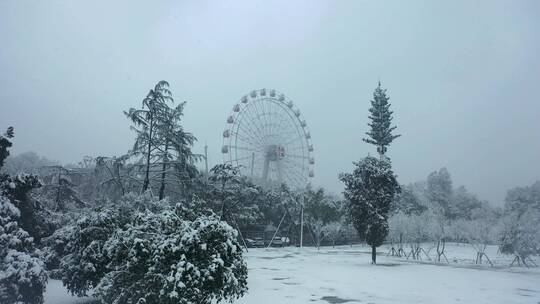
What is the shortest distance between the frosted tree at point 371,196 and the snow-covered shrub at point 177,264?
2254 centimetres

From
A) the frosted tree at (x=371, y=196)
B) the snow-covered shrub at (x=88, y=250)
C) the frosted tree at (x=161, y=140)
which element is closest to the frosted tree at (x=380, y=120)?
the frosted tree at (x=371, y=196)

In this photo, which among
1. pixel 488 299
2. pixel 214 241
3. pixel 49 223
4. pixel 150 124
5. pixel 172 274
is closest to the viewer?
pixel 172 274

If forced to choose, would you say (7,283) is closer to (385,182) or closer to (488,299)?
(488,299)

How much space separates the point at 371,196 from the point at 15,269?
84.1ft

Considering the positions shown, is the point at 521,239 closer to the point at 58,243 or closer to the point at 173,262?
the point at 173,262

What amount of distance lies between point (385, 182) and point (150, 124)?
724 inches

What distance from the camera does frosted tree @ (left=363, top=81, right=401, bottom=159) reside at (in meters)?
40.8

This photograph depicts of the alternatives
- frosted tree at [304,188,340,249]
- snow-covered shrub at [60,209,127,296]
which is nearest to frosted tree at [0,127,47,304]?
snow-covered shrub at [60,209,127,296]

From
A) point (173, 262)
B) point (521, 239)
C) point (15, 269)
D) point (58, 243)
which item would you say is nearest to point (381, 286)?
point (173, 262)

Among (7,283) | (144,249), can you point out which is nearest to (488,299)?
(144,249)

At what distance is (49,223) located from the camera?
57.9ft

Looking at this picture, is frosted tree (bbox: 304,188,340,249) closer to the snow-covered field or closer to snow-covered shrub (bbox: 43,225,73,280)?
the snow-covered field

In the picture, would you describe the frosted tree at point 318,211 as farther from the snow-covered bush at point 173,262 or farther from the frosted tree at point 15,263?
the frosted tree at point 15,263

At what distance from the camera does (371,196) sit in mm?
31344
